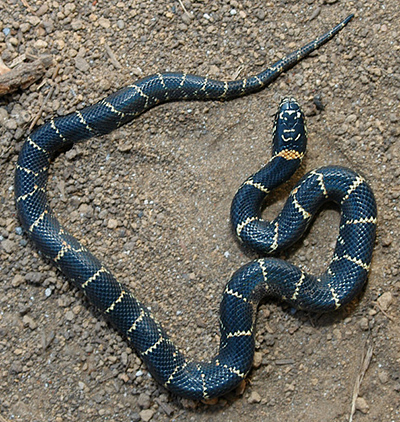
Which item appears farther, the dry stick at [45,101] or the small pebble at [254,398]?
the dry stick at [45,101]

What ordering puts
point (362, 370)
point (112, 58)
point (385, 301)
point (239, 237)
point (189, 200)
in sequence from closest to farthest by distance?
point (362, 370) < point (385, 301) < point (239, 237) < point (189, 200) < point (112, 58)

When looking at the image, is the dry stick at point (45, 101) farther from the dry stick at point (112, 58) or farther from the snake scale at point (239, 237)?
the dry stick at point (112, 58)

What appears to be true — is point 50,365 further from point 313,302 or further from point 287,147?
point 287,147

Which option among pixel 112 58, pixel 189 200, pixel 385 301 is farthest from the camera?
pixel 112 58

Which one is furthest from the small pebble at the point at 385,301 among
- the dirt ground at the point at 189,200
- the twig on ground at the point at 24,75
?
the twig on ground at the point at 24,75

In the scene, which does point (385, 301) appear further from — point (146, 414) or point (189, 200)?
point (146, 414)

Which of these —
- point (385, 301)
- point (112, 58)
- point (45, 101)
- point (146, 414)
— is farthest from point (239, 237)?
point (45, 101)
